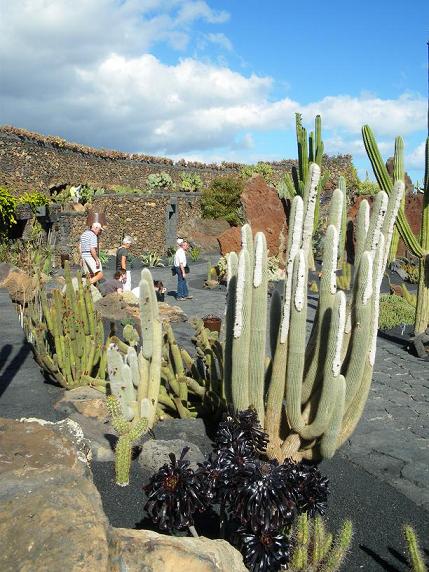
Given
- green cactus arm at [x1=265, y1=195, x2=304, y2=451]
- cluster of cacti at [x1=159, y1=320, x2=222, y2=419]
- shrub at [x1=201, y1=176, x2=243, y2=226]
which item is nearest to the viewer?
green cactus arm at [x1=265, y1=195, x2=304, y2=451]

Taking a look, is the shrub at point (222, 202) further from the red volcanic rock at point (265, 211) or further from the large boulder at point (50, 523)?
the large boulder at point (50, 523)

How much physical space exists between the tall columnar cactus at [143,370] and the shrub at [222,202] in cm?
2167

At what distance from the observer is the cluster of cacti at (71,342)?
4.98m

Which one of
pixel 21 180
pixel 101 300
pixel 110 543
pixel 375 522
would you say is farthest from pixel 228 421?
pixel 21 180

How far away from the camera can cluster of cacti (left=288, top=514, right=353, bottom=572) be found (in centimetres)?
273

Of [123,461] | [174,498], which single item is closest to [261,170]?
[123,461]

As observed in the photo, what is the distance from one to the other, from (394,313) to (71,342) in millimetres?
7314

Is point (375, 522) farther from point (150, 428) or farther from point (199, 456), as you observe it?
point (150, 428)

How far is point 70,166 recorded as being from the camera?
963 inches

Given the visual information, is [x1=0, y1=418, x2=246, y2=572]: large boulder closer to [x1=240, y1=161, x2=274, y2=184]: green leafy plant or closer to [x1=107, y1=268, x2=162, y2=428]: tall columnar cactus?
[x1=107, y1=268, x2=162, y2=428]: tall columnar cactus

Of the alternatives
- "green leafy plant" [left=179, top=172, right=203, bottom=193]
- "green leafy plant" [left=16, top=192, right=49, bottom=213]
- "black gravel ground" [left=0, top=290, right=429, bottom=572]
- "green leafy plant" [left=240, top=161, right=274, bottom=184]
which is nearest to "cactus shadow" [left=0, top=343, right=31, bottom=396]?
"black gravel ground" [left=0, top=290, right=429, bottom=572]

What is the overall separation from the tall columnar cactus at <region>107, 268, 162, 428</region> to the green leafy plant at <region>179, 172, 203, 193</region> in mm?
22553

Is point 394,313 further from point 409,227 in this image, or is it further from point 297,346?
point 297,346

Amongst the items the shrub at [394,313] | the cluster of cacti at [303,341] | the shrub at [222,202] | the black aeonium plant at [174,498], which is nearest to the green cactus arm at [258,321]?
the cluster of cacti at [303,341]
